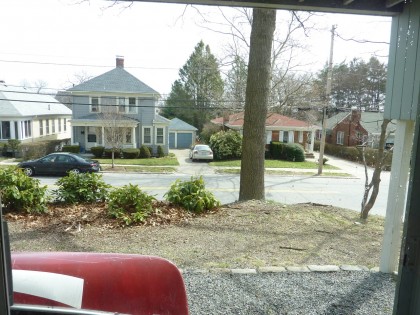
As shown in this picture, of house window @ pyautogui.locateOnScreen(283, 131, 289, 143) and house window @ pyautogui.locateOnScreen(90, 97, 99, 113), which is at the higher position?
house window @ pyautogui.locateOnScreen(90, 97, 99, 113)

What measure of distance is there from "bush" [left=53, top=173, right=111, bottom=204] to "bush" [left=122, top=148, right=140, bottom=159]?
14.3 meters

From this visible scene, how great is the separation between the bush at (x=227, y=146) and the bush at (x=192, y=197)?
14.8m

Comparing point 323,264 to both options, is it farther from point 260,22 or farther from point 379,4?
point 260,22

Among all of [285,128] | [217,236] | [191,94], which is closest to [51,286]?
[217,236]

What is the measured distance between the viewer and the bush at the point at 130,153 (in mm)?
19875

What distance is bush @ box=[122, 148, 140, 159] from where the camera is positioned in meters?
19.9

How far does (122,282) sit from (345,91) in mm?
21579

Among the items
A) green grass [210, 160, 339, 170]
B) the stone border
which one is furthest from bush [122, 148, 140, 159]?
the stone border

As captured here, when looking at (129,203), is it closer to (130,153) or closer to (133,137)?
(130,153)

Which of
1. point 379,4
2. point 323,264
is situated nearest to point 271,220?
point 323,264

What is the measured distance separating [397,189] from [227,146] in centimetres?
1770

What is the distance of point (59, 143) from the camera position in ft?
70.5

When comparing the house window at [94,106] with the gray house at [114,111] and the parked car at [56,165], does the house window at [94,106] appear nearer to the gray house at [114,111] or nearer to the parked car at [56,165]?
the gray house at [114,111]

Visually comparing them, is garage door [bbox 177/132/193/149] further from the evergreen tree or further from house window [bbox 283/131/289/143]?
house window [bbox 283/131/289/143]
